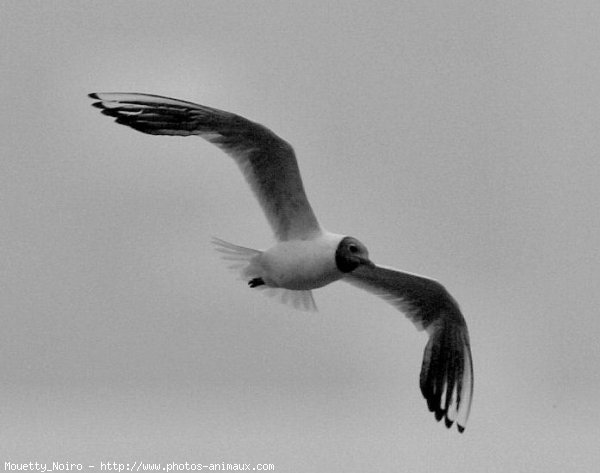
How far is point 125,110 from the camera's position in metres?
10.1

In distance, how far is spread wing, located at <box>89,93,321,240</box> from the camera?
32.6 feet

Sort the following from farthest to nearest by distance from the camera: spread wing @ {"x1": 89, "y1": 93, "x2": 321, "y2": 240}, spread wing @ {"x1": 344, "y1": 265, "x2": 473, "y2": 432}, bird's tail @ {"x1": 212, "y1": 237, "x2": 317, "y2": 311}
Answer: spread wing @ {"x1": 344, "y1": 265, "x2": 473, "y2": 432}, bird's tail @ {"x1": 212, "y1": 237, "x2": 317, "y2": 311}, spread wing @ {"x1": 89, "y1": 93, "x2": 321, "y2": 240}

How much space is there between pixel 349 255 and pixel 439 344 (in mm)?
1829

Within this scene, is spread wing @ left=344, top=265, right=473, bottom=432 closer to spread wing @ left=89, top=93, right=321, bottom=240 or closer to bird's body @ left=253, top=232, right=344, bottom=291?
bird's body @ left=253, top=232, right=344, bottom=291

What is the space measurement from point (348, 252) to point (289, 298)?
4.62 feet

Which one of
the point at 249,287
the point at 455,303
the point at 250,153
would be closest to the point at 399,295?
the point at 455,303

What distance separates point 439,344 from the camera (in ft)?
37.9

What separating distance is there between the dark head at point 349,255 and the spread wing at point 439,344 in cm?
114

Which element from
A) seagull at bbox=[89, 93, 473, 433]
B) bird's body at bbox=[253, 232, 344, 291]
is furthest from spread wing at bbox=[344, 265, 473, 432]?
bird's body at bbox=[253, 232, 344, 291]

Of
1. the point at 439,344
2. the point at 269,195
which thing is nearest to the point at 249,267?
the point at 269,195

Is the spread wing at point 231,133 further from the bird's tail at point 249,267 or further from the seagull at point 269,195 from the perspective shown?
the bird's tail at point 249,267

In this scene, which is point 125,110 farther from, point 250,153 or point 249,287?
point 249,287

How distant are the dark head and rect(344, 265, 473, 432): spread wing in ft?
3.76

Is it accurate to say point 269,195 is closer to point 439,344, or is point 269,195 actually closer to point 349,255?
point 349,255
